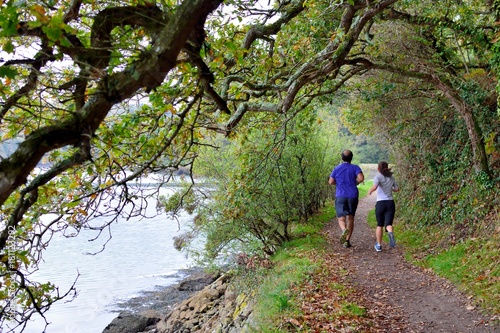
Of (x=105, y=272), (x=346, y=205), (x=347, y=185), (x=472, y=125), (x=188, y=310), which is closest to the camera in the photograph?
(x=472, y=125)

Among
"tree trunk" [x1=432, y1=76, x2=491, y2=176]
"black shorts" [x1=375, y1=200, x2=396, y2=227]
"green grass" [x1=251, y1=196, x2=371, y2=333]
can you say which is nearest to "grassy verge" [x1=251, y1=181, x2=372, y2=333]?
"green grass" [x1=251, y1=196, x2=371, y2=333]

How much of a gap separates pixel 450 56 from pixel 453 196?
3.69m

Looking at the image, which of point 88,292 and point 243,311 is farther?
point 88,292

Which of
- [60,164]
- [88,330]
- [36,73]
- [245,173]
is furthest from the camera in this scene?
[88,330]

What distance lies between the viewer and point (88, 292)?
2309cm

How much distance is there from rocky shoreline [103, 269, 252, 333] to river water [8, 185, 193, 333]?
1.17 meters

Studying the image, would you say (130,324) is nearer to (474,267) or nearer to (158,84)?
(474,267)

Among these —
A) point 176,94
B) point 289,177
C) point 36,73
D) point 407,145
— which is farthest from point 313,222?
point 36,73

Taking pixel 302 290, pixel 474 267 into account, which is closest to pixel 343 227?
pixel 302 290

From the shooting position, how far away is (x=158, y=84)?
124 inches

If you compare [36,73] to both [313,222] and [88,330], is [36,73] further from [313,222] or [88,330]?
[88,330]

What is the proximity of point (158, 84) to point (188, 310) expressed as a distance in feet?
48.0

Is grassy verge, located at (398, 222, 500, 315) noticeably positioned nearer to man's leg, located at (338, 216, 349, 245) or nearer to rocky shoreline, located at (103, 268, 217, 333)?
man's leg, located at (338, 216, 349, 245)

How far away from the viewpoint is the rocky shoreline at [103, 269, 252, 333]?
12317 mm
